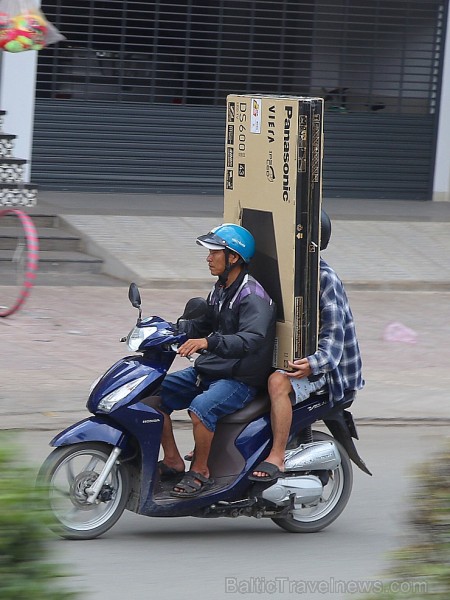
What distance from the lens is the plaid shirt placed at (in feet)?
20.4

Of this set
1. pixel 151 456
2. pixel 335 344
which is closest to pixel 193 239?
pixel 335 344

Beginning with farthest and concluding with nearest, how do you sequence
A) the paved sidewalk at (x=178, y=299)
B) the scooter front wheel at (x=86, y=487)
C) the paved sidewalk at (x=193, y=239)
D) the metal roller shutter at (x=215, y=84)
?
the metal roller shutter at (x=215, y=84), the paved sidewalk at (x=193, y=239), the paved sidewalk at (x=178, y=299), the scooter front wheel at (x=86, y=487)

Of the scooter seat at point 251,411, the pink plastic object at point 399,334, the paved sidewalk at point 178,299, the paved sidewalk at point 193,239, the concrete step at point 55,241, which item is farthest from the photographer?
the concrete step at point 55,241

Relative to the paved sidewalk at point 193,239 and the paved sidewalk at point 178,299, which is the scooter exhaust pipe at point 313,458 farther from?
the paved sidewalk at point 193,239

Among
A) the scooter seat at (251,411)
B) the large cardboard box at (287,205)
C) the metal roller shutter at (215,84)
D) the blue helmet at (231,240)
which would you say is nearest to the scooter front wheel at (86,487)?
the scooter seat at (251,411)

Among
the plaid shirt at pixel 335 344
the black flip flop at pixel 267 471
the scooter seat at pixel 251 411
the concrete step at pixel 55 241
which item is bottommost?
the black flip flop at pixel 267 471

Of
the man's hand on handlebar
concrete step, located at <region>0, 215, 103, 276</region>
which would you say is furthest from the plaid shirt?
concrete step, located at <region>0, 215, 103, 276</region>

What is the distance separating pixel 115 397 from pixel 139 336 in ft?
1.04

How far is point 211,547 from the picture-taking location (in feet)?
20.1

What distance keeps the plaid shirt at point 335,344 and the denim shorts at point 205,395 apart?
0.40m

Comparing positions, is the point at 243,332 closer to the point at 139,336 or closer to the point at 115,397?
the point at 139,336

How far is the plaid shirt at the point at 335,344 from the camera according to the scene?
20.4 feet

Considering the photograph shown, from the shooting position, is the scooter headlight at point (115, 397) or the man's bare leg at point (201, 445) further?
the man's bare leg at point (201, 445)

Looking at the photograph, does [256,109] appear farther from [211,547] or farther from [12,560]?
[12,560]
